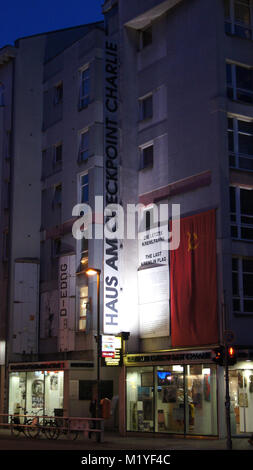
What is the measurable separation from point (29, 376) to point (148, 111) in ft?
54.6

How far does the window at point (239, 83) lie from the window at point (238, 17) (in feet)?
5.57

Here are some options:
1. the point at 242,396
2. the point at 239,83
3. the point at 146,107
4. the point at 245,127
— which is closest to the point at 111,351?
the point at 242,396

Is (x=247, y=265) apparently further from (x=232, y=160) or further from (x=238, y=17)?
(x=238, y=17)

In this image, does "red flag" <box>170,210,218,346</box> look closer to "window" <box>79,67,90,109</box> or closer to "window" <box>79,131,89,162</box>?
"window" <box>79,131,89,162</box>

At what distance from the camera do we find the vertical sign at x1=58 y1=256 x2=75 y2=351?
124ft

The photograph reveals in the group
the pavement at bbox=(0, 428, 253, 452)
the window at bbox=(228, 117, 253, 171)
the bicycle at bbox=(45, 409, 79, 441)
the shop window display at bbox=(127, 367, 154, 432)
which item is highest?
the window at bbox=(228, 117, 253, 171)

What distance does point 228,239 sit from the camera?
1212 inches

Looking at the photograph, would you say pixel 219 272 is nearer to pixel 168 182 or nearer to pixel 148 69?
pixel 168 182

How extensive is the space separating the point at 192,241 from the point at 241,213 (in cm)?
260

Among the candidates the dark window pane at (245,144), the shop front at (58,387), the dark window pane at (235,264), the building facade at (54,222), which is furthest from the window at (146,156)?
the shop front at (58,387)

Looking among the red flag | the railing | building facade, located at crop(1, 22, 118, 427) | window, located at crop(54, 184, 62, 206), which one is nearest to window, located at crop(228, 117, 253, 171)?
the red flag

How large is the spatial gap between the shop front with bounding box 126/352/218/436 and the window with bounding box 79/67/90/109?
1531cm

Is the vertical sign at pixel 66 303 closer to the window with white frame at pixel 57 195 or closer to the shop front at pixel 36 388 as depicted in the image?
the shop front at pixel 36 388

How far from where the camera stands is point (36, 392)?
130 ft
